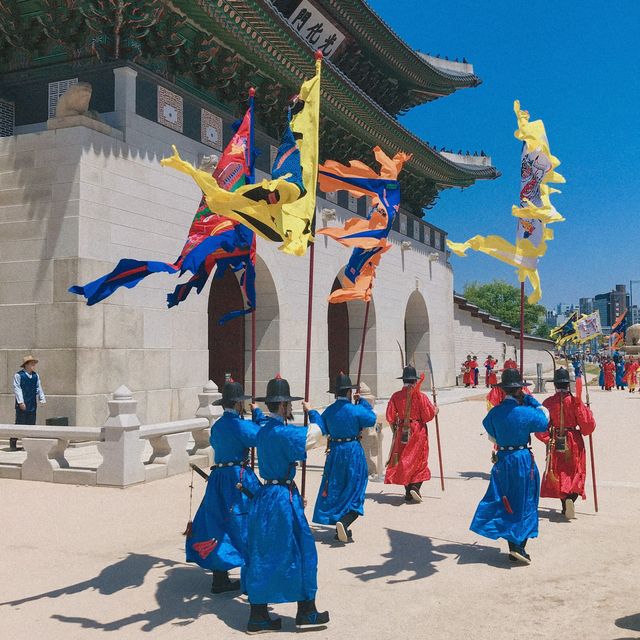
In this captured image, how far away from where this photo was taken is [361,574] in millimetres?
5547

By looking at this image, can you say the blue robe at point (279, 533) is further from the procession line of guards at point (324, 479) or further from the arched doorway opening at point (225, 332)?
the arched doorway opening at point (225, 332)

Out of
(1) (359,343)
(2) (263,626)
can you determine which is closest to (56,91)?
(2) (263,626)

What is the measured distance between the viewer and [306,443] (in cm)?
474

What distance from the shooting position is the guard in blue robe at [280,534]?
4477 mm

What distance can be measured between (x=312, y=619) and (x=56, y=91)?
11536mm

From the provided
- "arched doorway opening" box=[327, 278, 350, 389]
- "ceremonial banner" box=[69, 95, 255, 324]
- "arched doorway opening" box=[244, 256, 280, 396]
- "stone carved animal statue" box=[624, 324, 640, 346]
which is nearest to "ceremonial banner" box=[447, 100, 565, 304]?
"ceremonial banner" box=[69, 95, 255, 324]

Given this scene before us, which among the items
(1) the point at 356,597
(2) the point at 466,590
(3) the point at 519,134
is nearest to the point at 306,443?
(1) the point at 356,597

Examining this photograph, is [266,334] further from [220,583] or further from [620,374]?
[620,374]

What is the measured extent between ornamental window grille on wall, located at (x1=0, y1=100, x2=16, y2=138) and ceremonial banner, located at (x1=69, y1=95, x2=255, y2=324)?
8.16 metres

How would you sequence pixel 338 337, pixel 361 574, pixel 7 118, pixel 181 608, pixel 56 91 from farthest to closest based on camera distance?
pixel 338 337
pixel 7 118
pixel 56 91
pixel 361 574
pixel 181 608

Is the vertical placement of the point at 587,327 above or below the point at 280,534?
above

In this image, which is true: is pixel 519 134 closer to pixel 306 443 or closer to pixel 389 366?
pixel 306 443

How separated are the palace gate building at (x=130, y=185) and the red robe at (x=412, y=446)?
216cm

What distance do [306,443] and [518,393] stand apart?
2624 millimetres
